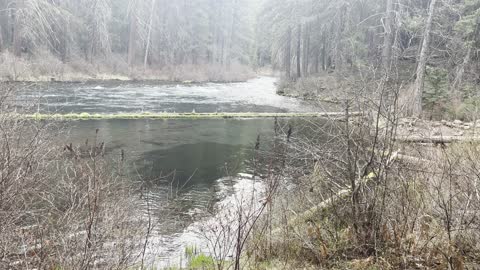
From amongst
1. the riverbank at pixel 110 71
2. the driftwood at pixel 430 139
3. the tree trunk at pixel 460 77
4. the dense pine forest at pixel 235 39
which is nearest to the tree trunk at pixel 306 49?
the dense pine forest at pixel 235 39

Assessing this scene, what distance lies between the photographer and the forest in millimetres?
4375

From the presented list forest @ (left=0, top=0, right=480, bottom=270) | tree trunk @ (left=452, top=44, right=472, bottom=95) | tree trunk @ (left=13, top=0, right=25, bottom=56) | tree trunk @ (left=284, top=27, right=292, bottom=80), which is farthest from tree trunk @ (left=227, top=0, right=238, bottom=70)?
tree trunk @ (left=452, top=44, right=472, bottom=95)

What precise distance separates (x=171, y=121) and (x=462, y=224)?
1540 centimetres

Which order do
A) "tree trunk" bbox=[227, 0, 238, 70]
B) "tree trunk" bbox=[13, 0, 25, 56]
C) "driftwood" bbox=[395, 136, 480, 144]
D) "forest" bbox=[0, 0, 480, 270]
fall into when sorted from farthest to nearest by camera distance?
1. "tree trunk" bbox=[227, 0, 238, 70]
2. "tree trunk" bbox=[13, 0, 25, 56]
3. "driftwood" bbox=[395, 136, 480, 144]
4. "forest" bbox=[0, 0, 480, 270]

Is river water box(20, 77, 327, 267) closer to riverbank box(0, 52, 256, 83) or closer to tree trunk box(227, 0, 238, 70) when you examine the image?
riverbank box(0, 52, 256, 83)

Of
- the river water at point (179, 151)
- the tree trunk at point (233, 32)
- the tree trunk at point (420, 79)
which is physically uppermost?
the tree trunk at point (233, 32)

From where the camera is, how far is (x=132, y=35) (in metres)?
47.4

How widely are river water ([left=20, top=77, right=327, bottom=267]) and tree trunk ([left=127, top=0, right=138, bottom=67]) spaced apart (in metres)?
21.9

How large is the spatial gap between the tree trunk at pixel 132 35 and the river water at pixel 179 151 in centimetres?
2195

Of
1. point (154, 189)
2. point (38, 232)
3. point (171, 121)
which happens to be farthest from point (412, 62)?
point (38, 232)

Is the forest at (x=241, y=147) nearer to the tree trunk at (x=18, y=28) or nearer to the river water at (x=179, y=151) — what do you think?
the river water at (x=179, y=151)

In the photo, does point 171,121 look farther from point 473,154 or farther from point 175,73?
point 175,73

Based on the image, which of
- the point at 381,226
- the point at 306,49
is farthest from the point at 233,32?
the point at 381,226

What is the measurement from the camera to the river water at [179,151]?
23.8 feet
